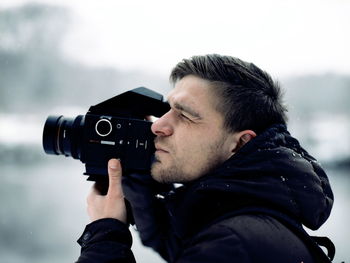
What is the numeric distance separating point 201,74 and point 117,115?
0.25 meters

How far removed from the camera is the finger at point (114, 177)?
0.98m

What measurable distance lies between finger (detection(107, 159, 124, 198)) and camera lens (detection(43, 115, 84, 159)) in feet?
0.46

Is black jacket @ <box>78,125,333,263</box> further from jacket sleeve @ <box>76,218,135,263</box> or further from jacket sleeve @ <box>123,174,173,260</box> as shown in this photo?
jacket sleeve @ <box>123,174,173,260</box>

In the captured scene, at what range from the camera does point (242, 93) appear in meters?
1.01

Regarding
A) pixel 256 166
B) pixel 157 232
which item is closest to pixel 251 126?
pixel 256 166

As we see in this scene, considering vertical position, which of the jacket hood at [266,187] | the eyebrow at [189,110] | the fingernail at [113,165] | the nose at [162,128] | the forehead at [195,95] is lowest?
the jacket hood at [266,187]

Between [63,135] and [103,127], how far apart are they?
152 mm

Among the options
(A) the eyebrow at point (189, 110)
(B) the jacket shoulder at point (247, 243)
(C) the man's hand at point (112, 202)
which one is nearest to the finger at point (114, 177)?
(C) the man's hand at point (112, 202)

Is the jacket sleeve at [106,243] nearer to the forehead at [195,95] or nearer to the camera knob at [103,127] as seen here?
the camera knob at [103,127]

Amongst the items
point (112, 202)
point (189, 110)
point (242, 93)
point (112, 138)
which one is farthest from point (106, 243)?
point (242, 93)

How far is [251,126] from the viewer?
1.01 meters

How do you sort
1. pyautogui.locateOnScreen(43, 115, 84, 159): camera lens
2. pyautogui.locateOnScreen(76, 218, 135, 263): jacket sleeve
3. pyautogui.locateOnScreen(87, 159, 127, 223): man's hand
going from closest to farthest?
pyautogui.locateOnScreen(76, 218, 135, 263): jacket sleeve < pyautogui.locateOnScreen(87, 159, 127, 223): man's hand < pyautogui.locateOnScreen(43, 115, 84, 159): camera lens

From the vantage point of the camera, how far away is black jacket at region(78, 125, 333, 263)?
26.8 inches

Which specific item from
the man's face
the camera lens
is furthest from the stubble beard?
the camera lens
